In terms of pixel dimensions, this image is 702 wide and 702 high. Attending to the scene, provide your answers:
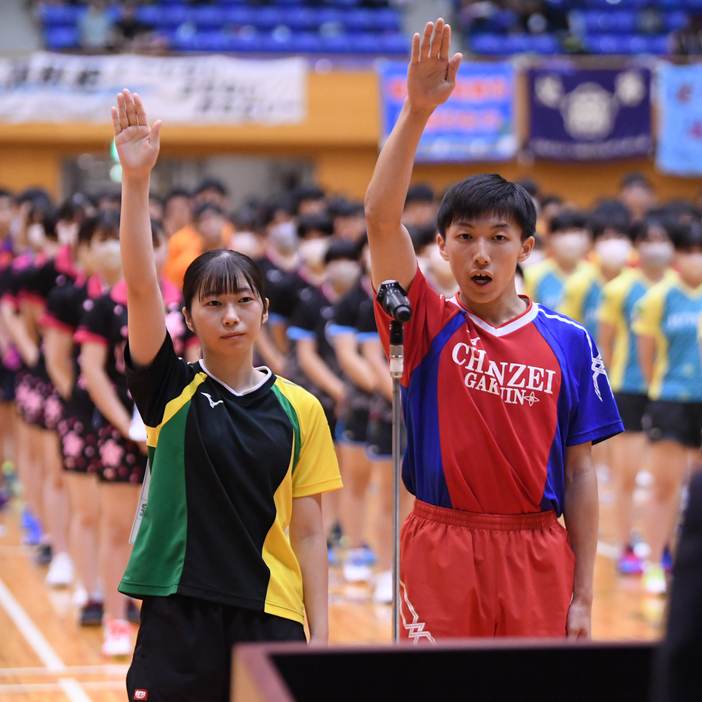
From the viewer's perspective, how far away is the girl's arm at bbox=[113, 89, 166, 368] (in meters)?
2.39

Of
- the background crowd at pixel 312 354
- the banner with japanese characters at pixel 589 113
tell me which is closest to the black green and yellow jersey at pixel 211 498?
the background crowd at pixel 312 354

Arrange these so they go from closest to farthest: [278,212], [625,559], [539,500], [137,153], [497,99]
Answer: [137,153]
[539,500]
[625,559]
[278,212]
[497,99]

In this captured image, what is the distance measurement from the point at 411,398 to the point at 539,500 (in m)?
0.40

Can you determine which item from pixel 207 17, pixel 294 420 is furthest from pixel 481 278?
pixel 207 17

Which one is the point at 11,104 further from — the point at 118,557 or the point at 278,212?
the point at 118,557

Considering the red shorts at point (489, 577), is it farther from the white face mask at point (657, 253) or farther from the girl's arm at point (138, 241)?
the white face mask at point (657, 253)

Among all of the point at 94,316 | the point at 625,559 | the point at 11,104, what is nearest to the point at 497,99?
the point at 11,104

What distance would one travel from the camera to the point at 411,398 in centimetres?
272

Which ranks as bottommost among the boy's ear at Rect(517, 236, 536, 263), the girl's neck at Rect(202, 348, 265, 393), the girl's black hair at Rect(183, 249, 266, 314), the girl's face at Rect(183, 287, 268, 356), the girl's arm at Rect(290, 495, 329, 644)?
the girl's arm at Rect(290, 495, 329, 644)

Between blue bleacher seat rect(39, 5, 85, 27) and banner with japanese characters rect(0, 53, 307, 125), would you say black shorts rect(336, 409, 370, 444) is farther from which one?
blue bleacher seat rect(39, 5, 85, 27)

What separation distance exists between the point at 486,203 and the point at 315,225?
194 inches

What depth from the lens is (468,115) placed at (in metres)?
15.0

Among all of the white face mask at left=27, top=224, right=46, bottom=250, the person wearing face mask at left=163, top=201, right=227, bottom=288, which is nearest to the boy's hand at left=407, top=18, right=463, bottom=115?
the person wearing face mask at left=163, top=201, right=227, bottom=288

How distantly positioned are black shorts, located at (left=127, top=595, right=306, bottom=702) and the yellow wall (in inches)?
484
